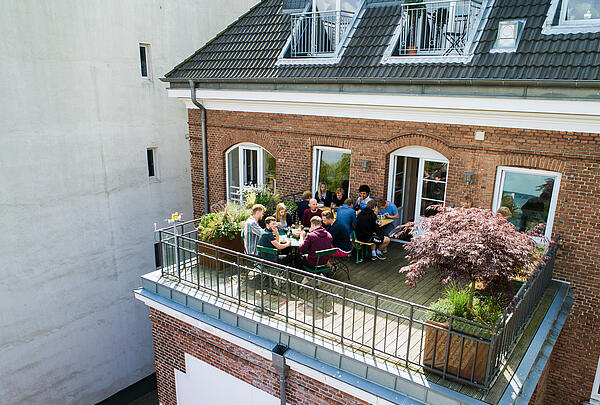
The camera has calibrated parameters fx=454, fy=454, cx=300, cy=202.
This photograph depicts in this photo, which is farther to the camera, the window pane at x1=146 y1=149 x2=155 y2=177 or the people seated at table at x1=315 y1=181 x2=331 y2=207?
the window pane at x1=146 y1=149 x2=155 y2=177

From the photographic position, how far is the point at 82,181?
13.8 m

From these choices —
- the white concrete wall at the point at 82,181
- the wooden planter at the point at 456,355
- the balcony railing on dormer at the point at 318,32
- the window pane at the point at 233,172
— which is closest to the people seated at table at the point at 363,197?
the balcony railing on dormer at the point at 318,32

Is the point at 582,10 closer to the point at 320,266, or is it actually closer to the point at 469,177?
the point at 469,177

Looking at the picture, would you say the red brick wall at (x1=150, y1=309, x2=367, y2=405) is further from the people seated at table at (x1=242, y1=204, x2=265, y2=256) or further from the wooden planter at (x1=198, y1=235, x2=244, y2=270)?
the people seated at table at (x1=242, y1=204, x2=265, y2=256)

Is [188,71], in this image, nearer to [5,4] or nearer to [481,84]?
[5,4]

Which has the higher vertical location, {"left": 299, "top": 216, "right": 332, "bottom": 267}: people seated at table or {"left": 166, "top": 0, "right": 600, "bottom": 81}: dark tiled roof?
{"left": 166, "top": 0, "right": 600, "bottom": 81}: dark tiled roof

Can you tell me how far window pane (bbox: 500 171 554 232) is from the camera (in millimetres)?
8430

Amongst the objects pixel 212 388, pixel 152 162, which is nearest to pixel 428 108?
pixel 212 388

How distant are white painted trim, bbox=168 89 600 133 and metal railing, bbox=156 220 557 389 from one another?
2.30 m

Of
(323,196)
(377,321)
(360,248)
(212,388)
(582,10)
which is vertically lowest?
(212,388)

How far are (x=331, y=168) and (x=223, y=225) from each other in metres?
3.25

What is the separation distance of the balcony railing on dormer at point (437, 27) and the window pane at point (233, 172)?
549cm

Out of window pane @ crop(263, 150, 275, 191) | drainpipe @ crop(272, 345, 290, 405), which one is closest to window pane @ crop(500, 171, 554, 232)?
drainpipe @ crop(272, 345, 290, 405)

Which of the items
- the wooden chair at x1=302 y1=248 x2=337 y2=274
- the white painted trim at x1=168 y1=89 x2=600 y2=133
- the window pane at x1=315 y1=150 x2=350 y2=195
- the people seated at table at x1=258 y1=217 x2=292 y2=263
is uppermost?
the white painted trim at x1=168 y1=89 x2=600 y2=133
